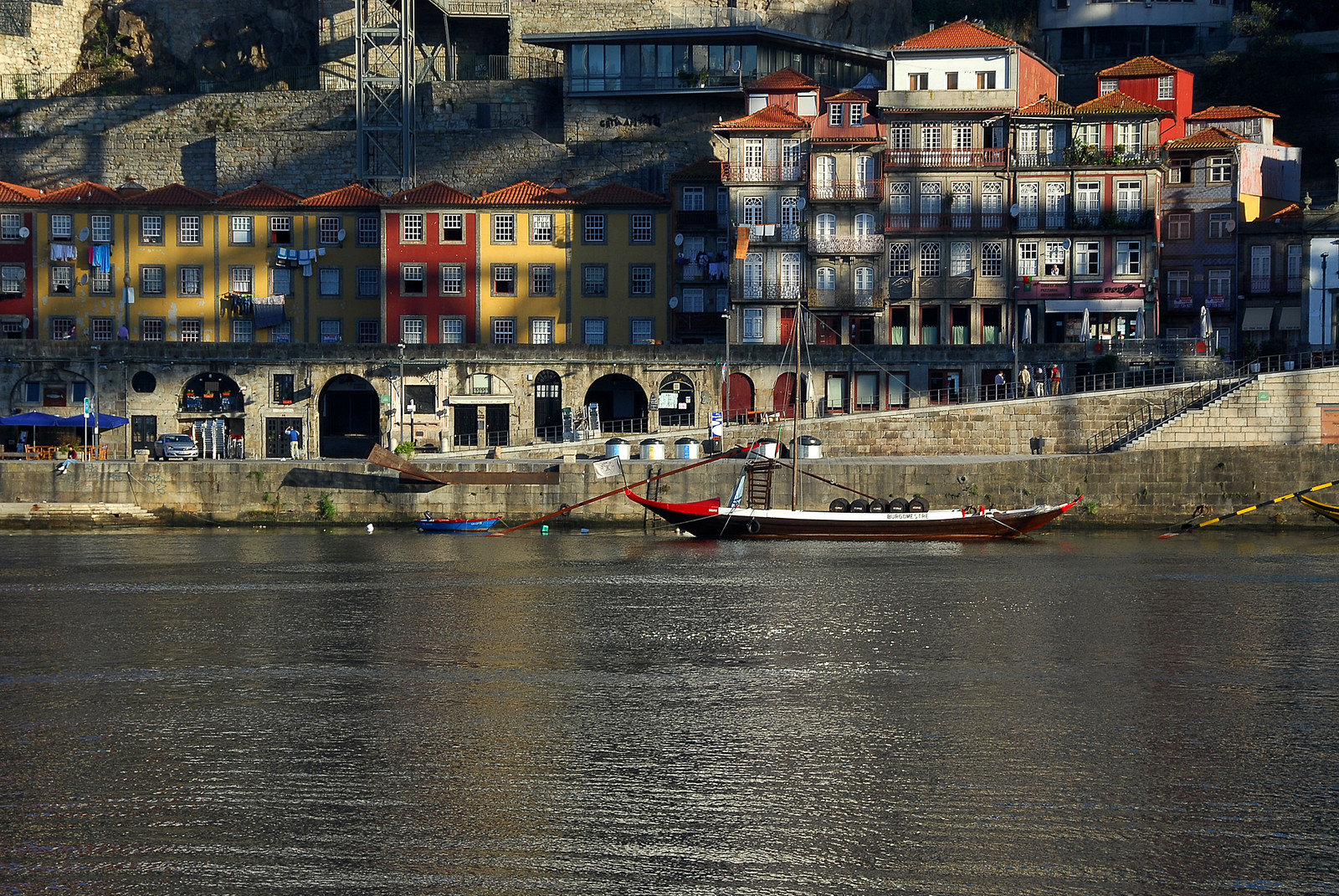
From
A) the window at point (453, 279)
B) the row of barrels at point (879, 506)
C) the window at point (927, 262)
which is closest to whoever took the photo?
the row of barrels at point (879, 506)

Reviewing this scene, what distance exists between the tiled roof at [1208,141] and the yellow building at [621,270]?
20423 millimetres

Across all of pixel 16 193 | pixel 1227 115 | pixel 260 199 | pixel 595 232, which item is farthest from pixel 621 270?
pixel 1227 115

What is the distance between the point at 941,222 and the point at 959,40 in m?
7.65

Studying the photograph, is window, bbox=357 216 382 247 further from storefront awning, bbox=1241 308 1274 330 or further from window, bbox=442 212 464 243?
storefront awning, bbox=1241 308 1274 330

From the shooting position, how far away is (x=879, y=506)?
49.7m

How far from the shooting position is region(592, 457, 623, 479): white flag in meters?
51.2

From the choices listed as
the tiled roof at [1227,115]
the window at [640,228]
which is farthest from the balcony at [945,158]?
the tiled roof at [1227,115]

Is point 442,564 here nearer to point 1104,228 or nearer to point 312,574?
point 312,574

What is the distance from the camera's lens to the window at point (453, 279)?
67750 millimetres

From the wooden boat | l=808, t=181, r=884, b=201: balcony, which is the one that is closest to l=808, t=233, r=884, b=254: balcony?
l=808, t=181, r=884, b=201: balcony

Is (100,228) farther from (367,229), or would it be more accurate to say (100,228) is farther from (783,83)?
(783,83)

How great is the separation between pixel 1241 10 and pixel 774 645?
63.1 metres

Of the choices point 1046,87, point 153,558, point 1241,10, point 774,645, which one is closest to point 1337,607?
point 774,645

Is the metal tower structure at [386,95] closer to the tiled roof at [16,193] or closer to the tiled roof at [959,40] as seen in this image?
the tiled roof at [16,193]
